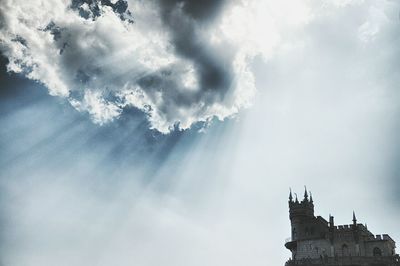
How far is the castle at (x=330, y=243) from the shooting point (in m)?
55.6

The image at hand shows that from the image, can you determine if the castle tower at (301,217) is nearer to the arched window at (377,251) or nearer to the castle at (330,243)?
the castle at (330,243)

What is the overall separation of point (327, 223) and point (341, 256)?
635 cm

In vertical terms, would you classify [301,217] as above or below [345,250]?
above

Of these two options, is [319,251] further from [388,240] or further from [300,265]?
[388,240]

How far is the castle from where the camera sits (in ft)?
182

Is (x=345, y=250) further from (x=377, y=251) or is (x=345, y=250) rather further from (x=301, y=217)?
(x=301, y=217)

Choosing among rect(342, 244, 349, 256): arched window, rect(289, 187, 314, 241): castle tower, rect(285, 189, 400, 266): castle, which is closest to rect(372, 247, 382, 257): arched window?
rect(285, 189, 400, 266): castle

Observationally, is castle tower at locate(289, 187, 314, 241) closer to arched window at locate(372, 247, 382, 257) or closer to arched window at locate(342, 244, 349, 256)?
arched window at locate(342, 244, 349, 256)

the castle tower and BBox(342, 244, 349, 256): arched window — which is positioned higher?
the castle tower

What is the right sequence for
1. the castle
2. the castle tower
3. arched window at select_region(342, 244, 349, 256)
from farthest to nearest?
the castle tower, arched window at select_region(342, 244, 349, 256), the castle

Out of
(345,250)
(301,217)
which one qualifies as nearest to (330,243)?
(345,250)

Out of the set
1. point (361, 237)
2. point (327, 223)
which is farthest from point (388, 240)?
point (327, 223)

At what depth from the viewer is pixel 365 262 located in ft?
178

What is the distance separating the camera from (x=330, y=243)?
6022 centimetres
